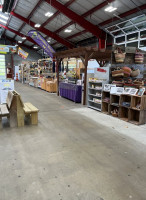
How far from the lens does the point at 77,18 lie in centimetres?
1107

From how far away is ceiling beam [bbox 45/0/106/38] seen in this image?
33.0ft

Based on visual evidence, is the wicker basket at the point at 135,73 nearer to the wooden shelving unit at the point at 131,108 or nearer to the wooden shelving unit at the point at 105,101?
the wooden shelving unit at the point at 131,108

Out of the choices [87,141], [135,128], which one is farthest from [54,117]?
[135,128]

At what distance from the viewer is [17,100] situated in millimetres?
4227

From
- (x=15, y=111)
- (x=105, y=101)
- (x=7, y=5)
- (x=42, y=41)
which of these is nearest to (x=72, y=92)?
(x=105, y=101)

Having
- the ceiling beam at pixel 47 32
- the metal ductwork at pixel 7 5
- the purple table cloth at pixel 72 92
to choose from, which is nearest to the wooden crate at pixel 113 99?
the purple table cloth at pixel 72 92

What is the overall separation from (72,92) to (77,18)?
5.88m

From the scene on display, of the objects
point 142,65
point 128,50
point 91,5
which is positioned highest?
point 91,5

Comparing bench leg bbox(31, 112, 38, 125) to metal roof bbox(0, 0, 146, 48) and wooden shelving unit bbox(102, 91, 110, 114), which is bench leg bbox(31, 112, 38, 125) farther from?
metal roof bbox(0, 0, 146, 48)

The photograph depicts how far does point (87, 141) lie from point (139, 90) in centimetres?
252

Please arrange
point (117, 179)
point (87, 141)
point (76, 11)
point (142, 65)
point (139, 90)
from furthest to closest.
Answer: point (76, 11) < point (142, 65) < point (139, 90) < point (87, 141) < point (117, 179)

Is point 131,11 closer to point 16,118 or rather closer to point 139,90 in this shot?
point 139,90

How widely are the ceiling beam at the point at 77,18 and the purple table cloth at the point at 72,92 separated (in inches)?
193

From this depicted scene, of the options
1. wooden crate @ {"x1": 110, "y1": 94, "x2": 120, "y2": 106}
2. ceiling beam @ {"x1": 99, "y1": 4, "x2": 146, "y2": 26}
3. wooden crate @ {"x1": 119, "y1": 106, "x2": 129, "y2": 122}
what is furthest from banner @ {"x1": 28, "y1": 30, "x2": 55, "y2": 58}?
wooden crate @ {"x1": 119, "y1": 106, "x2": 129, "y2": 122}
